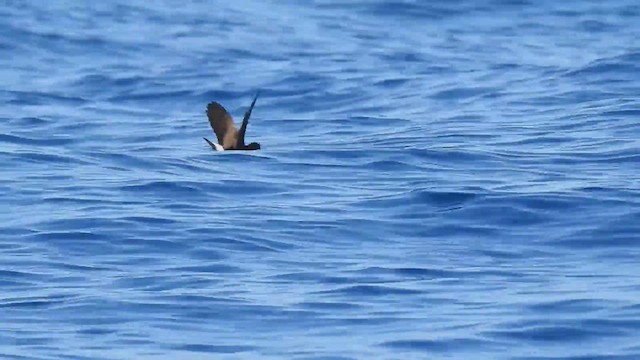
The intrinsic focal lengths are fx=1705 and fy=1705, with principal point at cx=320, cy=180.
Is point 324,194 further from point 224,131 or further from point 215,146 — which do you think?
point 224,131

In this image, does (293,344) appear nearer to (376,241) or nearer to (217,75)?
(376,241)

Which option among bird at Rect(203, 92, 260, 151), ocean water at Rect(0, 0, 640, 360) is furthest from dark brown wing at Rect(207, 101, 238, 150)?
ocean water at Rect(0, 0, 640, 360)

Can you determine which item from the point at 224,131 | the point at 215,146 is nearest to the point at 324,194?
the point at 215,146

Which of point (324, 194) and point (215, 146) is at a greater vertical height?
point (215, 146)

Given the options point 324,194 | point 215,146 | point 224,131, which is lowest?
point 324,194

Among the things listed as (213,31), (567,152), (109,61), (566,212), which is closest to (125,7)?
(213,31)

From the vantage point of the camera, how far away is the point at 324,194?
1212 cm

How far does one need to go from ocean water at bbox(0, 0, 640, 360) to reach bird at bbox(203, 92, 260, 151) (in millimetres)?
115

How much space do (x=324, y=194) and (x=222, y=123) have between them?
2.14m

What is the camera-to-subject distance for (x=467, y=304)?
877 centimetres

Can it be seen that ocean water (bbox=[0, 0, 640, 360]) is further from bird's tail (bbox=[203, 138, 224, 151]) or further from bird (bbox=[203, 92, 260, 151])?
bird's tail (bbox=[203, 138, 224, 151])

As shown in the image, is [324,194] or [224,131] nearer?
[324,194]

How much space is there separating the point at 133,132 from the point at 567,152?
4163 millimetres

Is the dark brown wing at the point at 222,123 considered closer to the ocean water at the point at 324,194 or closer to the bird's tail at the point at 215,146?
the bird's tail at the point at 215,146
